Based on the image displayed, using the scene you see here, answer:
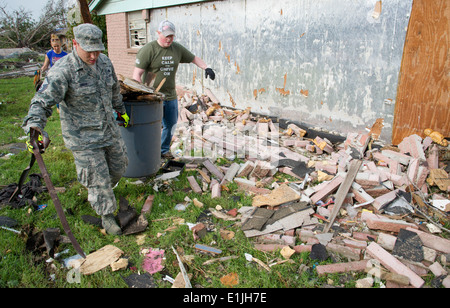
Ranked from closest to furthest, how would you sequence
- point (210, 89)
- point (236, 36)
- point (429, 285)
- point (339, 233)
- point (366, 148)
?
point (429, 285) → point (339, 233) → point (366, 148) → point (236, 36) → point (210, 89)

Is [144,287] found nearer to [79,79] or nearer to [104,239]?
[104,239]

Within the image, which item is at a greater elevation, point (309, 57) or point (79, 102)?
point (309, 57)

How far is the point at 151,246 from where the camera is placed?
11.6 ft

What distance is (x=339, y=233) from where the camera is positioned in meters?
3.63

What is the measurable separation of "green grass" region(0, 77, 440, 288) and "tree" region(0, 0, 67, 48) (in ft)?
106

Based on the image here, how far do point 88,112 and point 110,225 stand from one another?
138 centimetres

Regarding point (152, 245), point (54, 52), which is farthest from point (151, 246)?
point (54, 52)

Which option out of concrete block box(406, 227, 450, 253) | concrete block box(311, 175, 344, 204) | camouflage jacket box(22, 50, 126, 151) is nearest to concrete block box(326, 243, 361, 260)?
concrete block box(406, 227, 450, 253)

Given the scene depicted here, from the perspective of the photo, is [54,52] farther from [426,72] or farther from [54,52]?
[426,72]

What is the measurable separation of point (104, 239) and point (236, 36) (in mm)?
6212

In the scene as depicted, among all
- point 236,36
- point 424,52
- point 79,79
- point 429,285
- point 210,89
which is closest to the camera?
point 429,285

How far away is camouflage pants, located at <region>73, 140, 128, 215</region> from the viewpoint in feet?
11.5

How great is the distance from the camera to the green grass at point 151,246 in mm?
2988

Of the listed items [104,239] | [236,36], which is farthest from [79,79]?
[236,36]
